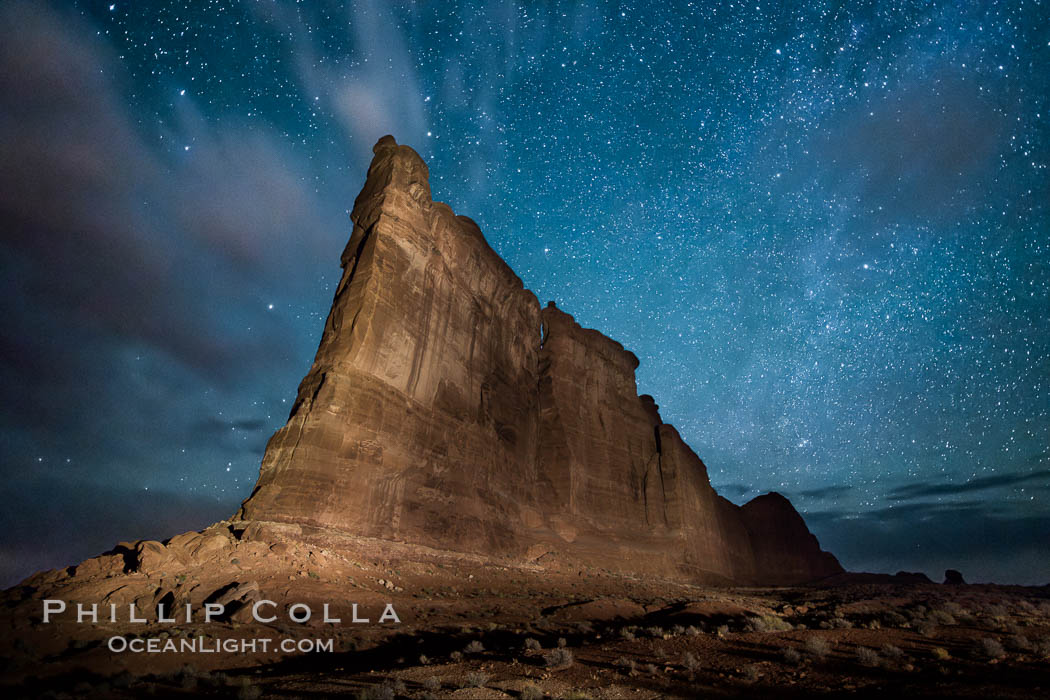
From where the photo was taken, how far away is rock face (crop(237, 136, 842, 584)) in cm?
2033

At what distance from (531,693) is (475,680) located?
107 cm

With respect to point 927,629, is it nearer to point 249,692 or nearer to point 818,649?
point 818,649

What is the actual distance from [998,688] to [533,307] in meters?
37.0

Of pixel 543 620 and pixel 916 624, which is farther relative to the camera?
pixel 543 620

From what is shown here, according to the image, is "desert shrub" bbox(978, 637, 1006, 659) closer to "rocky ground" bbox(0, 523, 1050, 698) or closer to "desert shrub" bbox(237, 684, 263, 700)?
"rocky ground" bbox(0, 523, 1050, 698)

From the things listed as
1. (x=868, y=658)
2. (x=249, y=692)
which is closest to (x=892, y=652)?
(x=868, y=658)

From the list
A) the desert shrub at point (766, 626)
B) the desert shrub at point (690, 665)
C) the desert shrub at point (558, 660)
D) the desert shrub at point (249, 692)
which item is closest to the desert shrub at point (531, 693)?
the desert shrub at point (558, 660)

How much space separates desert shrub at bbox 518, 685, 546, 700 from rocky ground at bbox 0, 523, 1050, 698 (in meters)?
0.04

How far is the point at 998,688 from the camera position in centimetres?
564

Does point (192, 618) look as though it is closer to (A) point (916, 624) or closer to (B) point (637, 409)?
(A) point (916, 624)

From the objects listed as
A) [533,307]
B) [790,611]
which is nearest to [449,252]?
[533,307]

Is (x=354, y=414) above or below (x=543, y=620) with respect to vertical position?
above

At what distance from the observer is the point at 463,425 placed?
28.7 m

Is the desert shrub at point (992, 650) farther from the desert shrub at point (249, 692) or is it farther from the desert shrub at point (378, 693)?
the desert shrub at point (249, 692)
